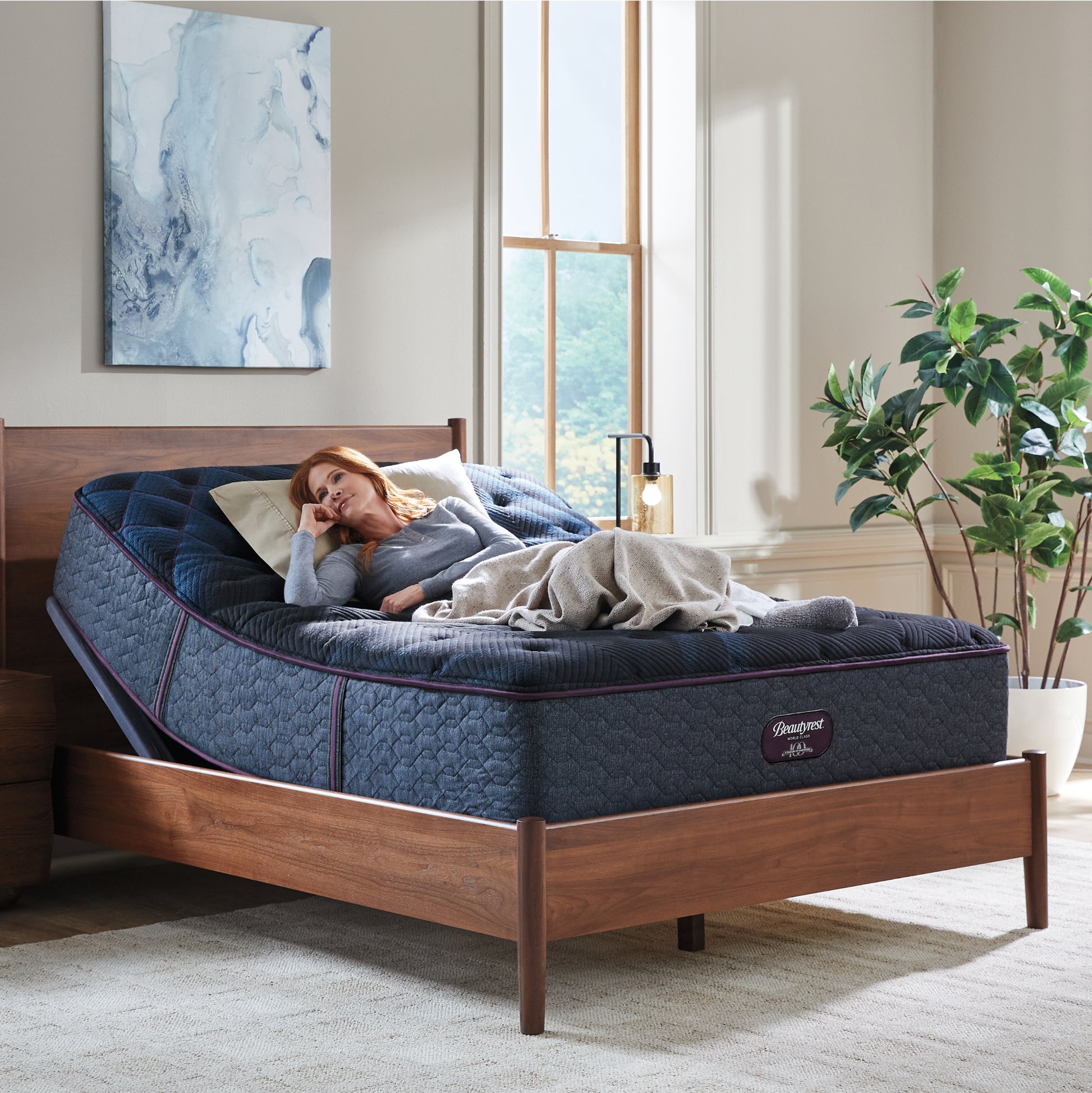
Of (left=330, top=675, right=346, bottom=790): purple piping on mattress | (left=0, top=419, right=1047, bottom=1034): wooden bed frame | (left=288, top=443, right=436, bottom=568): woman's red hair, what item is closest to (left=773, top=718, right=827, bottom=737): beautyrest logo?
(left=0, top=419, right=1047, bottom=1034): wooden bed frame

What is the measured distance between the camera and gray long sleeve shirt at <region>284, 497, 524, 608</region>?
3.18 metres

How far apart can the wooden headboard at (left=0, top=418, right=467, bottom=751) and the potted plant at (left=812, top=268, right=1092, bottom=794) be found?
202 cm

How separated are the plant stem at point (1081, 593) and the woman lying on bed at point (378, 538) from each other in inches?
78.5

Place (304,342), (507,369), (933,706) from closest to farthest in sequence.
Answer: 1. (933,706)
2. (304,342)
3. (507,369)

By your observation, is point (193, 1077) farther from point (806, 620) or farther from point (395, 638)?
point (806, 620)

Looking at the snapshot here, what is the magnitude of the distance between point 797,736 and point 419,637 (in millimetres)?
678

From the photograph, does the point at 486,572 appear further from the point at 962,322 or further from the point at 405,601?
the point at 962,322

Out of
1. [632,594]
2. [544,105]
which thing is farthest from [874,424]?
[632,594]

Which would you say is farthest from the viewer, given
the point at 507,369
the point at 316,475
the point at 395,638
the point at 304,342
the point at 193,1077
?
the point at 507,369

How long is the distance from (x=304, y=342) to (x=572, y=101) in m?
1.36

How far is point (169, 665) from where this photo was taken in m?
3.07

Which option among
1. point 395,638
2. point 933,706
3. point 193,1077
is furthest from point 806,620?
point 193,1077

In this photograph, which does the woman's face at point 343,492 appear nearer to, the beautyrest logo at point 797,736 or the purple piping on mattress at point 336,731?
the purple piping on mattress at point 336,731

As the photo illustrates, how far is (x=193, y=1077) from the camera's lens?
87.4 inches
